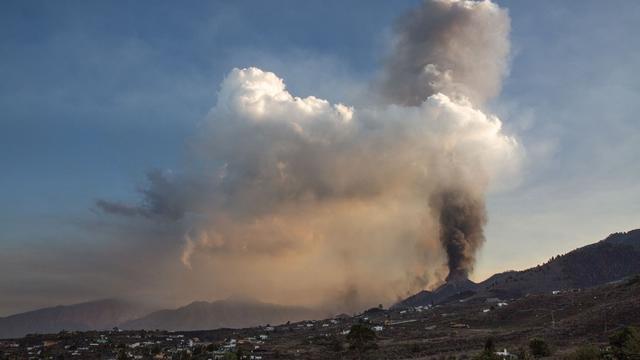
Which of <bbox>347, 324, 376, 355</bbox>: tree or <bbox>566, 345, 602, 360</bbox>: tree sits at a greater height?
<bbox>347, 324, 376, 355</bbox>: tree

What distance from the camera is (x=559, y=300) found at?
176625 mm

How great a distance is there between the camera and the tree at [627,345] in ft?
239

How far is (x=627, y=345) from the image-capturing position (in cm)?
7456

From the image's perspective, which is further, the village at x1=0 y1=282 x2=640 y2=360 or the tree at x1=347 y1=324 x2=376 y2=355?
the tree at x1=347 y1=324 x2=376 y2=355

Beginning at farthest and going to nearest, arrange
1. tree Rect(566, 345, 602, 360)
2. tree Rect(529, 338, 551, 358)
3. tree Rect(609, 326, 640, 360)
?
tree Rect(529, 338, 551, 358)
tree Rect(609, 326, 640, 360)
tree Rect(566, 345, 602, 360)

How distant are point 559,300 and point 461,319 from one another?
30.7 m

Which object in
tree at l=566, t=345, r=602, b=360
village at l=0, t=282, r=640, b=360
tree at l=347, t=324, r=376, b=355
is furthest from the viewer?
tree at l=347, t=324, r=376, b=355

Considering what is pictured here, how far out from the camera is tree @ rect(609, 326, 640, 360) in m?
72.7

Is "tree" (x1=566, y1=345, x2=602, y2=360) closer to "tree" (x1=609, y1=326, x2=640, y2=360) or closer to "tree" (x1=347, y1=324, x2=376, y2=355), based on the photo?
"tree" (x1=609, y1=326, x2=640, y2=360)

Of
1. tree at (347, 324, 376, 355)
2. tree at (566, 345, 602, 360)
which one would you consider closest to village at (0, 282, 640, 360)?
tree at (347, 324, 376, 355)

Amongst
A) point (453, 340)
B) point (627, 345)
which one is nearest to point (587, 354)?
point (627, 345)

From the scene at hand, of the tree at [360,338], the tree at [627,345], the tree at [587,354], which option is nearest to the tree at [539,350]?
the tree at [627,345]

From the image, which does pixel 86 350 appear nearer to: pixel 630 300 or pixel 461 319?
pixel 461 319

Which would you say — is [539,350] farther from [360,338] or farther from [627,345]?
[360,338]
